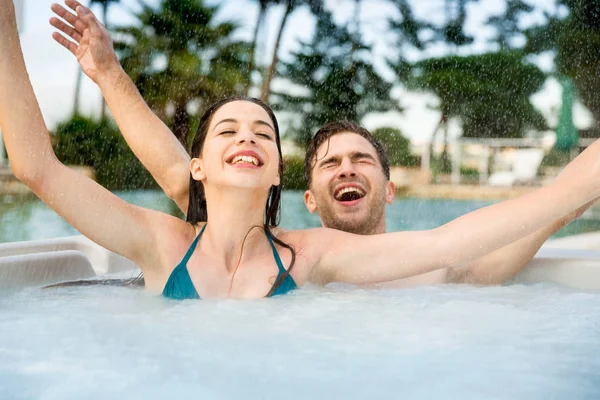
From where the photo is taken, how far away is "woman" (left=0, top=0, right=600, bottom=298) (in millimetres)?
1574

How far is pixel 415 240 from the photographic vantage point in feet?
5.63

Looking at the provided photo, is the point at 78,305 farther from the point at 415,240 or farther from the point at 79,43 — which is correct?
the point at 415,240

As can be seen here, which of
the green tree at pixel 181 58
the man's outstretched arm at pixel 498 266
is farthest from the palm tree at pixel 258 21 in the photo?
the man's outstretched arm at pixel 498 266

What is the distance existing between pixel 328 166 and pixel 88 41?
33.6 inches

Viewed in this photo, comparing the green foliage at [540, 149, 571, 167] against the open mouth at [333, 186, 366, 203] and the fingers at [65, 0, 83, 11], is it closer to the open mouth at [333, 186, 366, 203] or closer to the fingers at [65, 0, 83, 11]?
the open mouth at [333, 186, 366, 203]

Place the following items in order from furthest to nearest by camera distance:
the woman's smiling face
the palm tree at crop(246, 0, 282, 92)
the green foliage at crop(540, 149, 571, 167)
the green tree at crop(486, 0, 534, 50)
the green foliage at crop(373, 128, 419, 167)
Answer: the green tree at crop(486, 0, 534, 50) → the palm tree at crop(246, 0, 282, 92) → the green foliage at crop(373, 128, 419, 167) → the green foliage at crop(540, 149, 571, 167) → the woman's smiling face

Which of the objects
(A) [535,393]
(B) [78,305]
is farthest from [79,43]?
(A) [535,393]

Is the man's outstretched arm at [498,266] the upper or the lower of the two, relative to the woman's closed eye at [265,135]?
lower

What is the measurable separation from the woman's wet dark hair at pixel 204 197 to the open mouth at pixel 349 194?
249 mm

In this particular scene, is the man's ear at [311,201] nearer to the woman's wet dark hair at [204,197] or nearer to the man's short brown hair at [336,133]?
the man's short brown hair at [336,133]

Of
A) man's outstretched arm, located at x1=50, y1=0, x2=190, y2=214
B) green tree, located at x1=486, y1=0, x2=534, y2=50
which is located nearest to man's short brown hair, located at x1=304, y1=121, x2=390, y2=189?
man's outstretched arm, located at x1=50, y1=0, x2=190, y2=214

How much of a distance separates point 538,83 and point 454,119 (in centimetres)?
210

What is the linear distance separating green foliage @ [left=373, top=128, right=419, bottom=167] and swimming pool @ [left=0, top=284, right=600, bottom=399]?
13.0 meters

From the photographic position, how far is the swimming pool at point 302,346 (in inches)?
43.9
